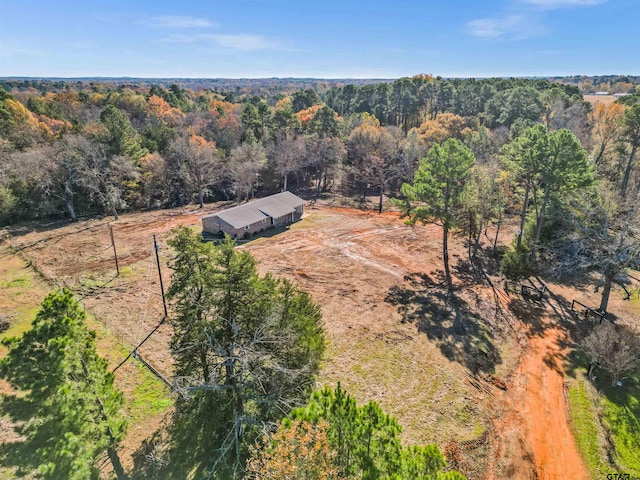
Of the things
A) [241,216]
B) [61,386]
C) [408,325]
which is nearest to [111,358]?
[61,386]

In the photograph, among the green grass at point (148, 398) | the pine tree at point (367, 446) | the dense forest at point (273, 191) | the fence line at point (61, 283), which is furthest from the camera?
the fence line at point (61, 283)

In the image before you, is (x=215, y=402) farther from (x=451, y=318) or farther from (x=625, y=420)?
(x=625, y=420)

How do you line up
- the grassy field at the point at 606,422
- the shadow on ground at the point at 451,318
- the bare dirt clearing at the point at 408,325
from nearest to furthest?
the grassy field at the point at 606,422
the bare dirt clearing at the point at 408,325
the shadow on ground at the point at 451,318

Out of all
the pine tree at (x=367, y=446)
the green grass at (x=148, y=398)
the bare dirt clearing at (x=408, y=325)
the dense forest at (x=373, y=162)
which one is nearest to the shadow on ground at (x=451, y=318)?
the bare dirt clearing at (x=408, y=325)

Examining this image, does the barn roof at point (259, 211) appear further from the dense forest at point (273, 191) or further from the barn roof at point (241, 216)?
the dense forest at point (273, 191)

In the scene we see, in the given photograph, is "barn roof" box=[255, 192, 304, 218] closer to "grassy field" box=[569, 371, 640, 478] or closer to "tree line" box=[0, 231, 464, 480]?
"tree line" box=[0, 231, 464, 480]

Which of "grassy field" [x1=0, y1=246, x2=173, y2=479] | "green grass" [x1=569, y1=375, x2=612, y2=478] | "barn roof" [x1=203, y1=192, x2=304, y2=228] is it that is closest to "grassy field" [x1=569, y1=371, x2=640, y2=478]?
"green grass" [x1=569, y1=375, x2=612, y2=478]
